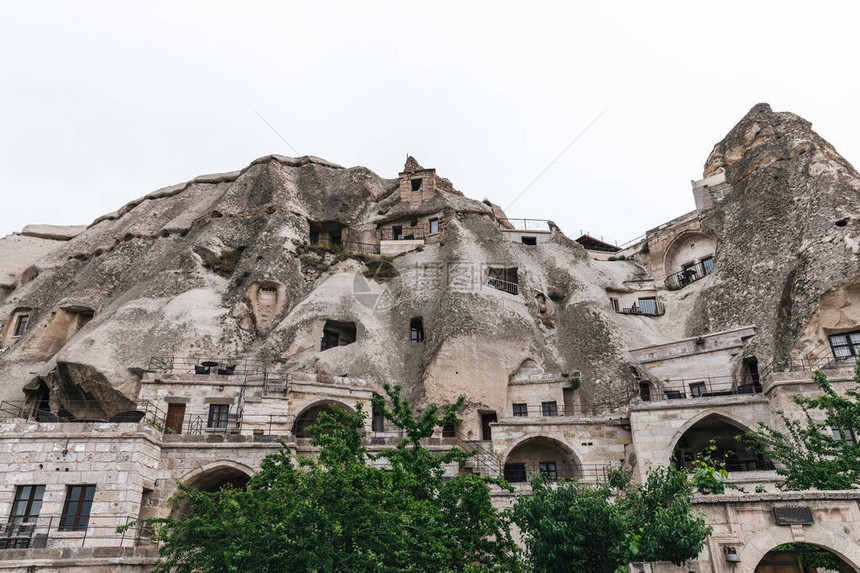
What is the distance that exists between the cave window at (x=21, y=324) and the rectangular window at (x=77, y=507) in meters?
29.4

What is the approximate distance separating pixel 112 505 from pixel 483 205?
36946 mm

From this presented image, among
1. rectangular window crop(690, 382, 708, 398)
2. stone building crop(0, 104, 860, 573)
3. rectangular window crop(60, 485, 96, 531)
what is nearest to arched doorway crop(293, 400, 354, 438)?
stone building crop(0, 104, 860, 573)

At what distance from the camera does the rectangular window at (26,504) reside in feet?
70.0

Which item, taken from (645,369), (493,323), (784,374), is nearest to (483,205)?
(493,323)

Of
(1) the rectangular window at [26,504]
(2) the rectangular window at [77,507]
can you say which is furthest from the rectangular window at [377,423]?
(1) the rectangular window at [26,504]

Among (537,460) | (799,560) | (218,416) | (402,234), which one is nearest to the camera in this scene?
(799,560)

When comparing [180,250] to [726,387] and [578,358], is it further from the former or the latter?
[726,387]

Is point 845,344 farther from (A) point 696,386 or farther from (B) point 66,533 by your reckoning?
(B) point 66,533

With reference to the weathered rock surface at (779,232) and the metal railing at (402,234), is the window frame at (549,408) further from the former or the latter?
the metal railing at (402,234)

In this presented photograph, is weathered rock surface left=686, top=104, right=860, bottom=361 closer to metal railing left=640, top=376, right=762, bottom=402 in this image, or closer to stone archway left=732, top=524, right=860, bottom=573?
metal railing left=640, top=376, right=762, bottom=402

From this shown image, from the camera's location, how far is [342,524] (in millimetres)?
14812

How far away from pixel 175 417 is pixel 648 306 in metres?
34.3

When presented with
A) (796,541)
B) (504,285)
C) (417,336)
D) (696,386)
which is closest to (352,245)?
(417,336)

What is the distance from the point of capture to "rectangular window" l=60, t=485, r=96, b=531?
21359 millimetres
